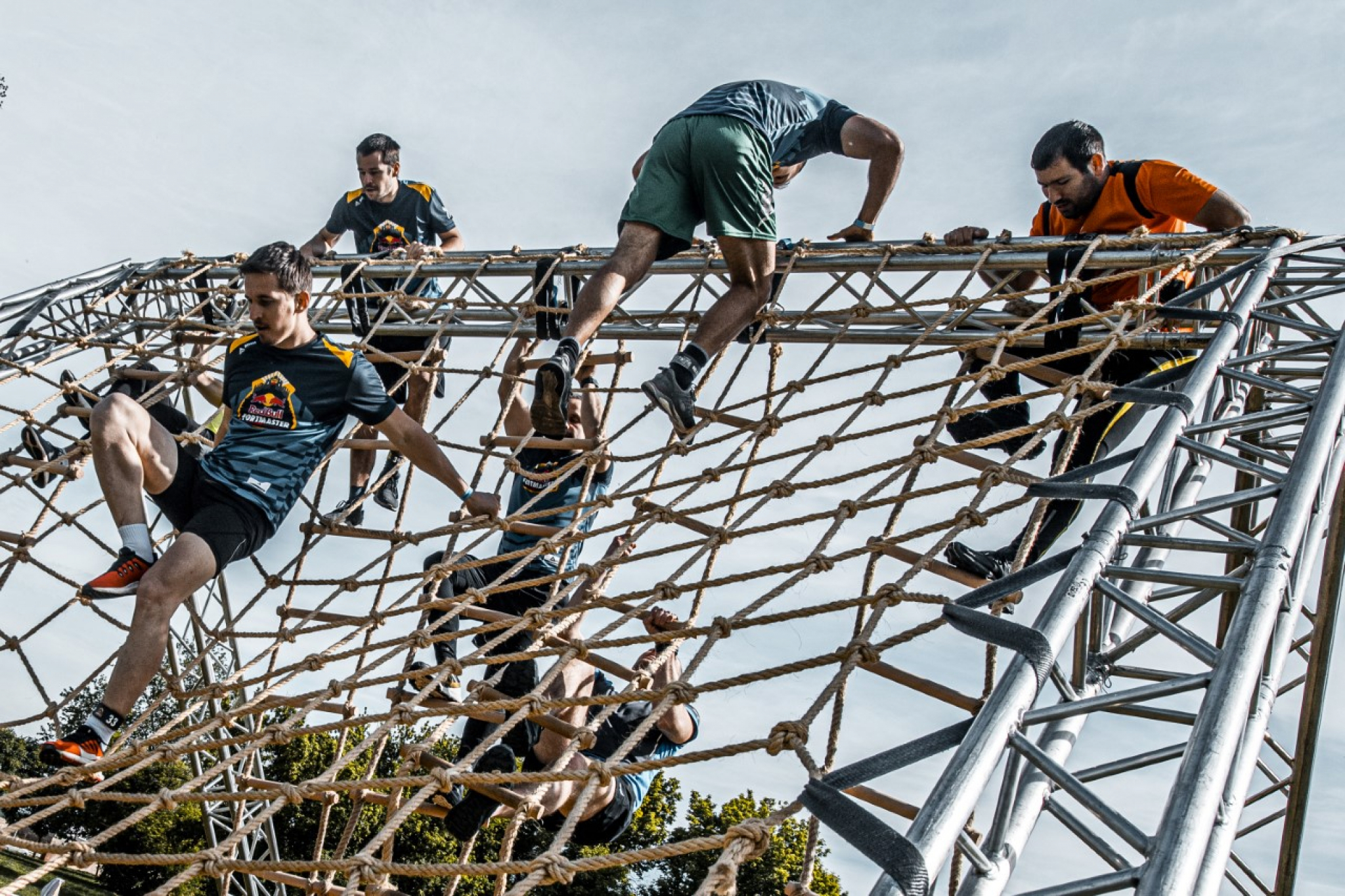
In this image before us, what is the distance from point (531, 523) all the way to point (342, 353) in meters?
1.04

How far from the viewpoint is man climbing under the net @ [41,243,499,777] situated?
11.9ft

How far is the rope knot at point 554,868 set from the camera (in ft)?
7.36

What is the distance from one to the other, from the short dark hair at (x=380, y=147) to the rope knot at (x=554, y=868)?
4.66 meters

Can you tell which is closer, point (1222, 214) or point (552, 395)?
point (552, 395)

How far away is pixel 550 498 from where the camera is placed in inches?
204

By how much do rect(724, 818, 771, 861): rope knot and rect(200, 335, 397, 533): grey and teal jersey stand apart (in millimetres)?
2310

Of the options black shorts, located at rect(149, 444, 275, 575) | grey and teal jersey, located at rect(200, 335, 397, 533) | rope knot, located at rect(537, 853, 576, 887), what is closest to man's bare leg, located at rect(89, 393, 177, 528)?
black shorts, located at rect(149, 444, 275, 575)

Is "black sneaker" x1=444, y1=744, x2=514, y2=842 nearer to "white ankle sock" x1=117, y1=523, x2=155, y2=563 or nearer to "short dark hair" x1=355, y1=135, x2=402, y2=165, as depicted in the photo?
"white ankle sock" x1=117, y1=523, x2=155, y2=563

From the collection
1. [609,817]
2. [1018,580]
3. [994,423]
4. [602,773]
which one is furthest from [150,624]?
[994,423]

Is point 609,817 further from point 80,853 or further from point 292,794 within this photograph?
point 80,853

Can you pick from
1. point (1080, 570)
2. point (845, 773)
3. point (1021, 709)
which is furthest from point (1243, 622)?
point (845, 773)

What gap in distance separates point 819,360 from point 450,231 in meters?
2.22

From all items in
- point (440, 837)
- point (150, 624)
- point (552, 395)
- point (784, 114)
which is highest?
point (440, 837)

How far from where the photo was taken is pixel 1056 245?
4.69 m
